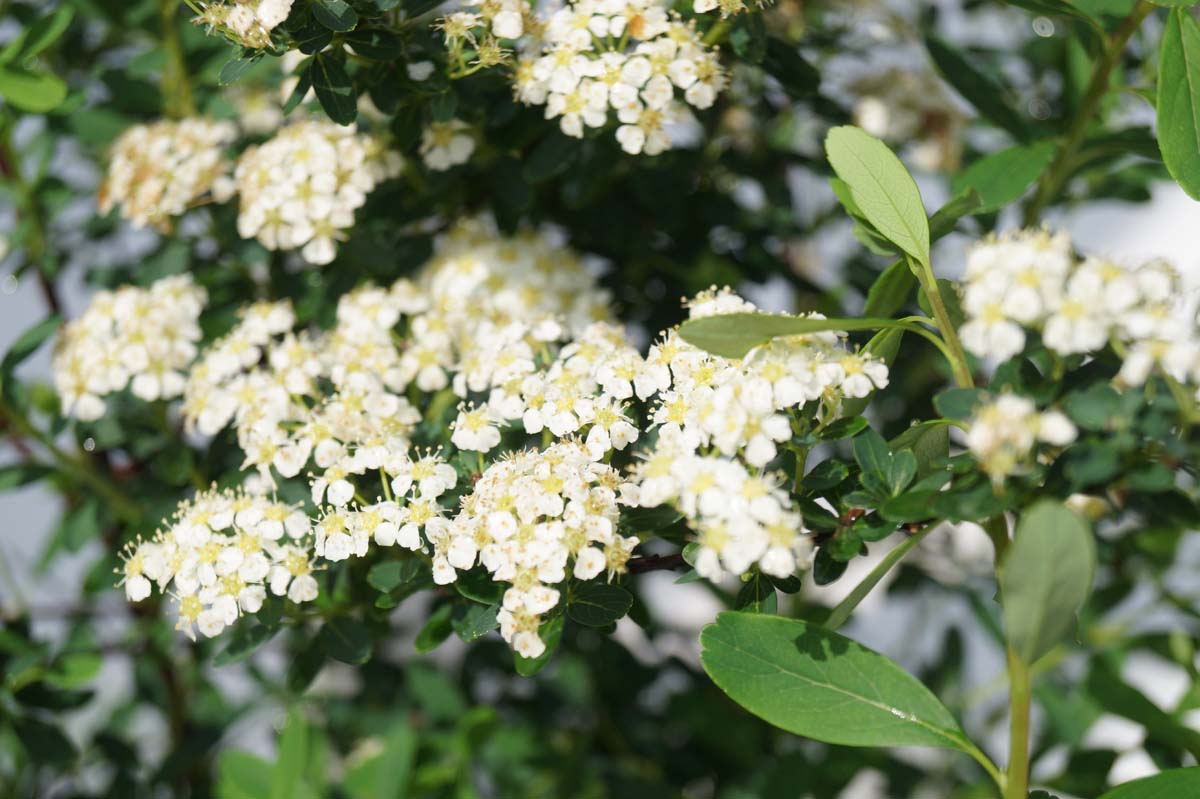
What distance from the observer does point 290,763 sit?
1.13 meters

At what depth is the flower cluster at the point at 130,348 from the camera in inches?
44.5

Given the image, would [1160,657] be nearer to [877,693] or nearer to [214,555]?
[877,693]

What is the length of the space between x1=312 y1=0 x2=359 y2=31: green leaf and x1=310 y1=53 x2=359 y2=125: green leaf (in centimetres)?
8

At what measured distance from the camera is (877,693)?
817mm

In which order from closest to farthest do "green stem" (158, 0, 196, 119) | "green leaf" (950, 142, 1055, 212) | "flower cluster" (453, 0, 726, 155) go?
"flower cluster" (453, 0, 726, 155), "green leaf" (950, 142, 1055, 212), "green stem" (158, 0, 196, 119)

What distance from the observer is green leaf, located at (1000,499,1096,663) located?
64cm

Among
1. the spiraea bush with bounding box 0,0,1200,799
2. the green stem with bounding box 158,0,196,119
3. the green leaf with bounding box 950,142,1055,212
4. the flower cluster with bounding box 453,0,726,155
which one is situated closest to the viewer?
the spiraea bush with bounding box 0,0,1200,799

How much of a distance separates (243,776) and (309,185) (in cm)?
61

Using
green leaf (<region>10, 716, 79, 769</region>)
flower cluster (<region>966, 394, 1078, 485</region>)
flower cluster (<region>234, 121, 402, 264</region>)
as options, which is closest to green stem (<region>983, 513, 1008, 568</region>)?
flower cluster (<region>966, 394, 1078, 485</region>)

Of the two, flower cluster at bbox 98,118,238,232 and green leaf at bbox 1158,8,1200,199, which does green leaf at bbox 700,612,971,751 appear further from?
flower cluster at bbox 98,118,238,232

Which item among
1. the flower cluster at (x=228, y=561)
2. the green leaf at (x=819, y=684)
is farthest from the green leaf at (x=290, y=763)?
the green leaf at (x=819, y=684)

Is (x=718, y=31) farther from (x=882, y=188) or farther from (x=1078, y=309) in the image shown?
Result: (x=1078, y=309)

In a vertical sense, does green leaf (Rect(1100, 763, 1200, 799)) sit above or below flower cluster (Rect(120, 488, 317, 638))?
below

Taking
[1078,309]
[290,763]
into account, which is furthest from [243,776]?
[1078,309]
